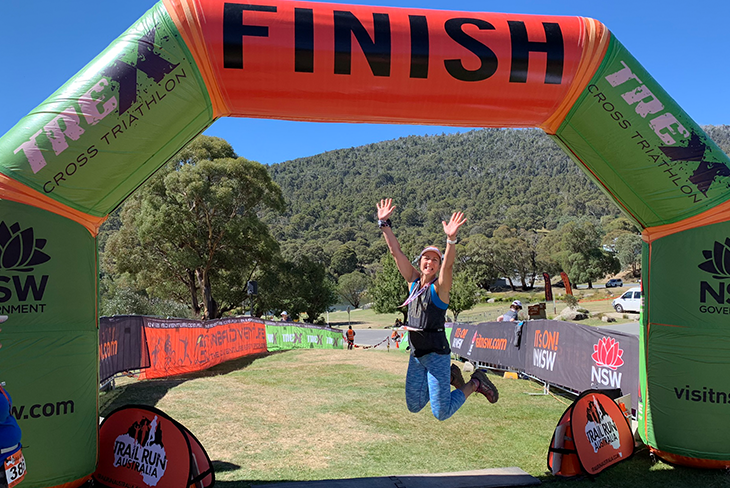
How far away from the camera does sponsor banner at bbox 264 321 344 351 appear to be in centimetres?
2344

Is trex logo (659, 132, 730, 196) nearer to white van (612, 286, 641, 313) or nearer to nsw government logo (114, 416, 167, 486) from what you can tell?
nsw government logo (114, 416, 167, 486)

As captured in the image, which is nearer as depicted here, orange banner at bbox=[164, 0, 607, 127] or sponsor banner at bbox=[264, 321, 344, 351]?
orange banner at bbox=[164, 0, 607, 127]

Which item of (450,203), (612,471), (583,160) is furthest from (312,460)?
(450,203)

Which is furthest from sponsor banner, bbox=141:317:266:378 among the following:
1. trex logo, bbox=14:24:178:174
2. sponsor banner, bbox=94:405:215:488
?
trex logo, bbox=14:24:178:174

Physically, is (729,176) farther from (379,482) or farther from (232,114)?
(232,114)

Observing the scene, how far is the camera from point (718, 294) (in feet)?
17.9

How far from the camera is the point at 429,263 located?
16.9 feet

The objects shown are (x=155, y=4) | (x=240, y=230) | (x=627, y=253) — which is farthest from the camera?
(x=627, y=253)

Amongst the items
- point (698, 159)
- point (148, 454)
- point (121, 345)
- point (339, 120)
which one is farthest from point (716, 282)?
point (121, 345)

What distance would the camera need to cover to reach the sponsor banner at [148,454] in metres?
4.47

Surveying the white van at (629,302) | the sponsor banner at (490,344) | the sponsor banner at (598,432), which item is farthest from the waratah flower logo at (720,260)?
the white van at (629,302)

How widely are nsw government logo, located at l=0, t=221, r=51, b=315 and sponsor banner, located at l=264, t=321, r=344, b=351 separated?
1866cm

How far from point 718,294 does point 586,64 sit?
2.70 m

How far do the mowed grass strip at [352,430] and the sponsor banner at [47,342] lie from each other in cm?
141
